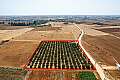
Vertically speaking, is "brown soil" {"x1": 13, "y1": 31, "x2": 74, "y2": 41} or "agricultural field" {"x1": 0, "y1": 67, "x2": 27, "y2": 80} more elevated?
"agricultural field" {"x1": 0, "y1": 67, "x2": 27, "y2": 80}

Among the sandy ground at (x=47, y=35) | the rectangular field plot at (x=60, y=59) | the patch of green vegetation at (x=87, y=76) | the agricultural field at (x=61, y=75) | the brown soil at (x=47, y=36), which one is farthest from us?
the sandy ground at (x=47, y=35)

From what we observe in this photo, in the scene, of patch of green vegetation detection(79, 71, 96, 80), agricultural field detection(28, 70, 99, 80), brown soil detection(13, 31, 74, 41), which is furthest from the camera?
brown soil detection(13, 31, 74, 41)

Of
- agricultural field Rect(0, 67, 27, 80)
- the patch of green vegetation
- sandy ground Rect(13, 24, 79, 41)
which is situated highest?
the patch of green vegetation

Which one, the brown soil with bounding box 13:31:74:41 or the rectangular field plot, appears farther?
the brown soil with bounding box 13:31:74:41

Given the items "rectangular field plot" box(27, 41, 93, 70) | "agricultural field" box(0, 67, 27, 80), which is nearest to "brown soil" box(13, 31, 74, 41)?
"rectangular field plot" box(27, 41, 93, 70)

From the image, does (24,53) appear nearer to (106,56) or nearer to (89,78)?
(106,56)

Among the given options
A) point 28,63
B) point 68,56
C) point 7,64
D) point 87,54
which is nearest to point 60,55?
point 68,56

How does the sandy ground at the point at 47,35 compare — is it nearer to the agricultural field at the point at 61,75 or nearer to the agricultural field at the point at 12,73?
the agricultural field at the point at 12,73

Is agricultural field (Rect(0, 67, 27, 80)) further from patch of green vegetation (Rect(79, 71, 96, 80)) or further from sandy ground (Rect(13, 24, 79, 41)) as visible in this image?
sandy ground (Rect(13, 24, 79, 41))

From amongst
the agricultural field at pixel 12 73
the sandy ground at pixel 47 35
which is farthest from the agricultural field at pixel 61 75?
the sandy ground at pixel 47 35

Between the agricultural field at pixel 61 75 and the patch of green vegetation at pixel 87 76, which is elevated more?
the patch of green vegetation at pixel 87 76

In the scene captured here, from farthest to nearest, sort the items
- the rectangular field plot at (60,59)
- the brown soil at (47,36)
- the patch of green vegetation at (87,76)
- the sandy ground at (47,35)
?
1. the sandy ground at (47,35)
2. the brown soil at (47,36)
3. the rectangular field plot at (60,59)
4. the patch of green vegetation at (87,76)
